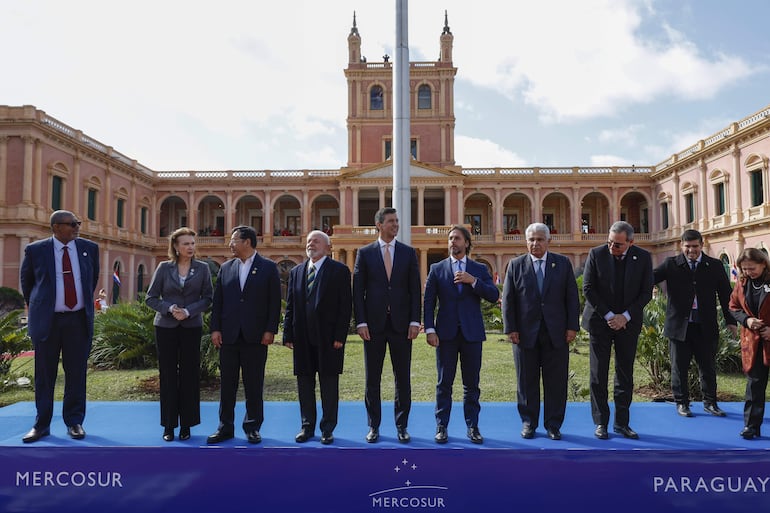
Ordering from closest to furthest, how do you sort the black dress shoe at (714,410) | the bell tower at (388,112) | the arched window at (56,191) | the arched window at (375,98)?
the black dress shoe at (714,410) → the arched window at (56,191) → the bell tower at (388,112) → the arched window at (375,98)

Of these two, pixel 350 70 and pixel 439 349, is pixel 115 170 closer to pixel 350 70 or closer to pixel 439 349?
pixel 350 70

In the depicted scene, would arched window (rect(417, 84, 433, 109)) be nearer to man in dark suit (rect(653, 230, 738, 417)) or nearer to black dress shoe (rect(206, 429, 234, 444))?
man in dark suit (rect(653, 230, 738, 417))

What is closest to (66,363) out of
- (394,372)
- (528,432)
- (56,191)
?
(394,372)

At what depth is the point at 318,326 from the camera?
431 cm

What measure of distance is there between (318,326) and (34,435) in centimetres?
224

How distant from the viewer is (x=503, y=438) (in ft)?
13.7

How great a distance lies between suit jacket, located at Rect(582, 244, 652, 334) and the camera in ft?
14.8

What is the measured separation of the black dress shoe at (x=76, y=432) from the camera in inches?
164

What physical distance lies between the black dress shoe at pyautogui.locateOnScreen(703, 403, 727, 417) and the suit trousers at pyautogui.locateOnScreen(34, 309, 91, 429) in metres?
5.43

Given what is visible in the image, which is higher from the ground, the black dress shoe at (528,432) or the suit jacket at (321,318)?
the suit jacket at (321,318)

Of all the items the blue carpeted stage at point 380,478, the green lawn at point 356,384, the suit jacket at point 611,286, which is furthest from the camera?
the green lawn at point 356,384

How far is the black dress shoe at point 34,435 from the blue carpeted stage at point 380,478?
12cm

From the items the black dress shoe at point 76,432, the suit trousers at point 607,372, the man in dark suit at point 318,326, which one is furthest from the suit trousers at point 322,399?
the suit trousers at point 607,372

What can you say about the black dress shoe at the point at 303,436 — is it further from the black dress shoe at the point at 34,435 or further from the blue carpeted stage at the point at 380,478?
the black dress shoe at the point at 34,435
